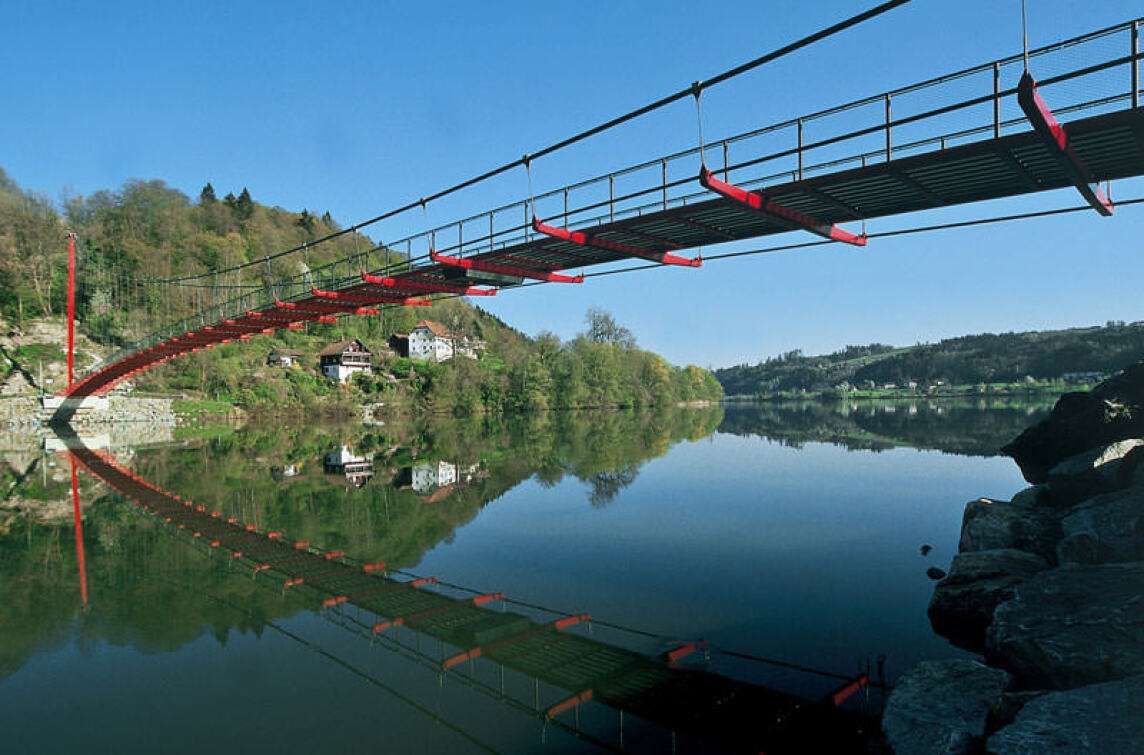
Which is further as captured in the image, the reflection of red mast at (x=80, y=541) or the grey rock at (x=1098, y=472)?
the reflection of red mast at (x=80, y=541)

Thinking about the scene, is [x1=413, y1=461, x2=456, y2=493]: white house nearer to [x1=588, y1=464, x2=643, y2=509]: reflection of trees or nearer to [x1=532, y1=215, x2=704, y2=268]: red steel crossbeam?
[x1=588, y1=464, x2=643, y2=509]: reflection of trees

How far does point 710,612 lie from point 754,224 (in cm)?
731

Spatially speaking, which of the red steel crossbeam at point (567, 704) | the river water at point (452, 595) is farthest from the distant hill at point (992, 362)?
the red steel crossbeam at point (567, 704)

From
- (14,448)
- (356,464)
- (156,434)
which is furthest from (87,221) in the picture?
(356,464)

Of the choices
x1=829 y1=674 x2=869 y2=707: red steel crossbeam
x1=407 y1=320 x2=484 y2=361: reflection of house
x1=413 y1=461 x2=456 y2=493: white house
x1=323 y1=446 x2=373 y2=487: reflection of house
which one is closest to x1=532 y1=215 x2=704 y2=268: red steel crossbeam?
x1=829 y1=674 x2=869 y2=707: red steel crossbeam

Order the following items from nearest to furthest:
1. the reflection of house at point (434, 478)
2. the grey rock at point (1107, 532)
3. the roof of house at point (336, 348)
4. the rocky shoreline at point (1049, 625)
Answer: the rocky shoreline at point (1049, 625) → the grey rock at point (1107, 532) → the reflection of house at point (434, 478) → the roof of house at point (336, 348)

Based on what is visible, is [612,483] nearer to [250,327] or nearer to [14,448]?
[250,327]

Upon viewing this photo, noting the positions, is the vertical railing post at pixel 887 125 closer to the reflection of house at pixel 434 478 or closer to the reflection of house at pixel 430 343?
the reflection of house at pixel 434 478

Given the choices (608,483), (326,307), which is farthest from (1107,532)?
(326,307)

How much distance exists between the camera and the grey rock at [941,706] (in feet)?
16.4

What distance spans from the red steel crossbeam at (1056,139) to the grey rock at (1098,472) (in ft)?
12.8

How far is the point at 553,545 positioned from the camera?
1342cm

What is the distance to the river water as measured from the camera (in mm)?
6203

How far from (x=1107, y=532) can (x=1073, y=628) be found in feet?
10.4
